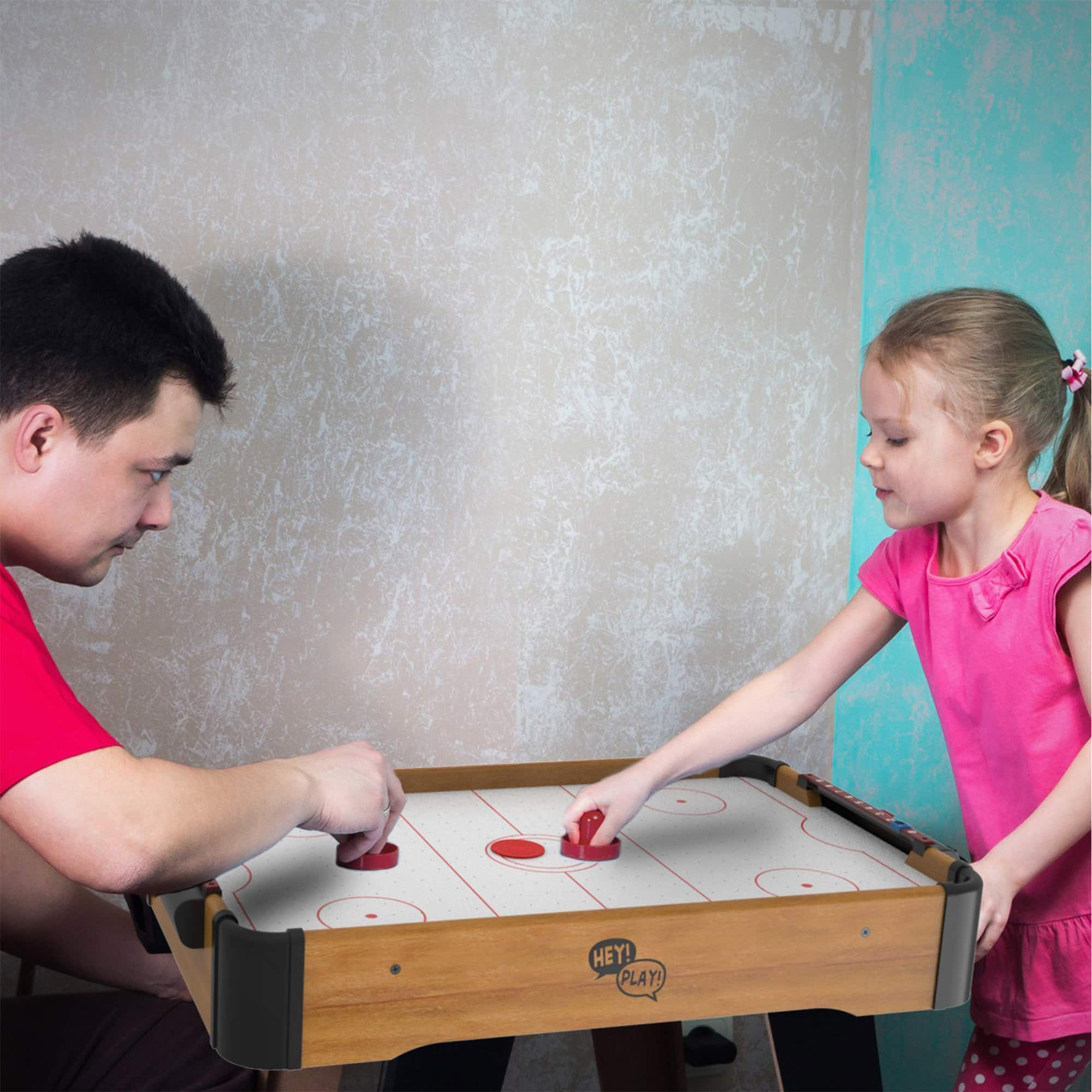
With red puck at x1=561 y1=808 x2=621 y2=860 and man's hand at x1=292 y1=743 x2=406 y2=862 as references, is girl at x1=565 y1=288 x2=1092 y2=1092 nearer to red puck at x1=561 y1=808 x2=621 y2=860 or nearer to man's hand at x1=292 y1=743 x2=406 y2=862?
red puck at x1=561 y1=808 x2=621 y2=860

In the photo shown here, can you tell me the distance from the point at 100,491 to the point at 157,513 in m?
0.07

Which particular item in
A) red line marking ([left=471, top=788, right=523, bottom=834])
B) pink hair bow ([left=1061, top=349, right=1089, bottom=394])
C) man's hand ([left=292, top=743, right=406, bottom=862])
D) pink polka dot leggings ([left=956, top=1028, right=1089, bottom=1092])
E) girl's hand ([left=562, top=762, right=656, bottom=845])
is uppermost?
pink hair bow ([left=1061, top=349, right=1089, bottom=394])

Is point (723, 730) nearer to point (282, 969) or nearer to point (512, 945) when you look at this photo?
point (512, 945)

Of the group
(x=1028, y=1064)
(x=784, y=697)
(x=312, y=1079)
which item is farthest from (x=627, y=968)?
(x=1028, y=1064)

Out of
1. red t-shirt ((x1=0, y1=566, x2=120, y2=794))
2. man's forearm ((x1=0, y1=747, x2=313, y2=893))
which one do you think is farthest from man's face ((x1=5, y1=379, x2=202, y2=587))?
man's forearm ((x1=0, y1=747, x2=313, y2=893))

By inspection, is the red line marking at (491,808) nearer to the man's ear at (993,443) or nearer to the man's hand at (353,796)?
the man's hand at (353,796)

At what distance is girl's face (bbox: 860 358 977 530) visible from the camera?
4.11ft

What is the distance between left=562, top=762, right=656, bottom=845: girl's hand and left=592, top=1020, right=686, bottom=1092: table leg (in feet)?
1.07

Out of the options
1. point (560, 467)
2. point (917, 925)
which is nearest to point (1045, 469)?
→ point (560, 467)

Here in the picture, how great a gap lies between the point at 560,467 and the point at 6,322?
34.6 inches

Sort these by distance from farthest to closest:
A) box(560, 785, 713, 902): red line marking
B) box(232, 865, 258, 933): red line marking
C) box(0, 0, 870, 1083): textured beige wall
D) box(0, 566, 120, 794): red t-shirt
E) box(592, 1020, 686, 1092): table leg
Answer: box(0, 0, 870, 1083): textured beige wall
box(592, 1020, 686, 1092): table leg
box(560, 785, 713, 902): red line marking
box(232, 865, 258, 933): red line marking
box(0, 566, 120, 794): red t-shirt

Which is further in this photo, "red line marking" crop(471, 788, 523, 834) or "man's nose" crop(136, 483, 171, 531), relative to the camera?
"red line marking" crop(471, 788, 523, 834)

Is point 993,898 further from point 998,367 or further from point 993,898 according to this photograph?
point 998,367

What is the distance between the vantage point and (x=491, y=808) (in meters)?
1.32
